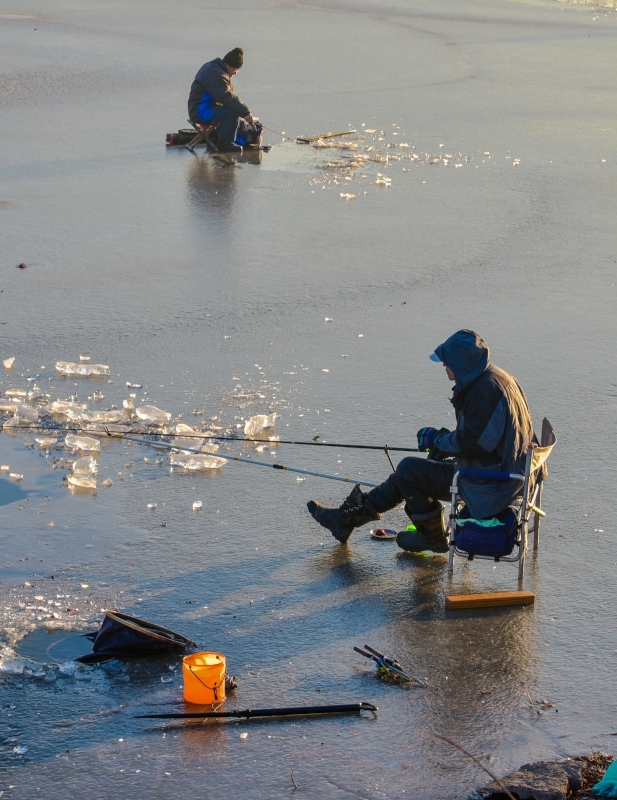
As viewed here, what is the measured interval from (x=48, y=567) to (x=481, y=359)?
90.2 inches

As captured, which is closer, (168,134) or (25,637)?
(25,637)

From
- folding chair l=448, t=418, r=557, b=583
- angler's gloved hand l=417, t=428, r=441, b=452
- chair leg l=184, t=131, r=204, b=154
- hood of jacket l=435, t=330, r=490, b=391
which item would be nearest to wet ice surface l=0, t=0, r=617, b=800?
folding chair l=448, t=418, r=557, b=583

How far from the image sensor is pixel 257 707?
194 inches

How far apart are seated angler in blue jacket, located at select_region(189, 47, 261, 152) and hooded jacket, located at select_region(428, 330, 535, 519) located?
10006 mm

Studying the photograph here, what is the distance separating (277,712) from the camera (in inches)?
190

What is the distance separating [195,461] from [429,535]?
1.67 m

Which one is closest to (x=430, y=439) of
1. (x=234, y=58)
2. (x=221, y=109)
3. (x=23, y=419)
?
(x=23, y=419)

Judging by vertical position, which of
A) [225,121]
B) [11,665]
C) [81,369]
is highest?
[225,121]

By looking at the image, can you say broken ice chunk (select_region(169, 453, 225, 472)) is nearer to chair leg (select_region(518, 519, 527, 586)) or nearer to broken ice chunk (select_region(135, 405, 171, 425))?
broken ice chunk (select_region(135, 405, 171, 425))

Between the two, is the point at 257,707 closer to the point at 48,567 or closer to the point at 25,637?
the point at 25,637

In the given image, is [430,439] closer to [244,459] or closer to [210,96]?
[244,459]

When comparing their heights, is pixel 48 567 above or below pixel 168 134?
below

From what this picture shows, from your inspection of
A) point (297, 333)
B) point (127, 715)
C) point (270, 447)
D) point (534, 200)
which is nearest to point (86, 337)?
point (297, 333)

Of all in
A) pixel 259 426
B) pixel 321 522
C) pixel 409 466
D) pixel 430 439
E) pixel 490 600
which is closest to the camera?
pixel 490 600
